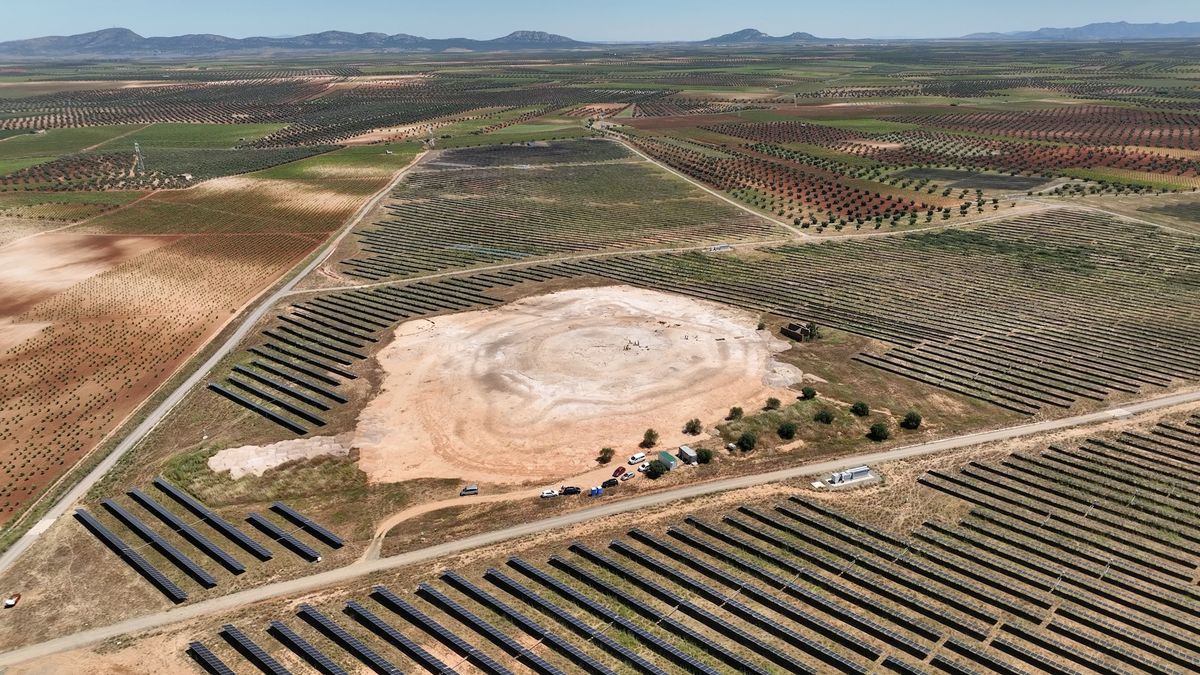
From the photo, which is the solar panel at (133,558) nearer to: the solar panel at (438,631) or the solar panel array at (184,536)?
the solar panel array at (184,536)

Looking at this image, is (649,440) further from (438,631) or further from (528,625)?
(438,631)

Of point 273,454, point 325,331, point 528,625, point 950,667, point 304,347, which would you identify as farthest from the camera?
point 325,331

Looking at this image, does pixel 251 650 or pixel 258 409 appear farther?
pixel 258 409

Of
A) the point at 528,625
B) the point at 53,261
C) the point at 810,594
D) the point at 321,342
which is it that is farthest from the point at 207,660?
the point at 53,261

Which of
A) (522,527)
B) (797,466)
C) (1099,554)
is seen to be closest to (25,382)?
(522,527)

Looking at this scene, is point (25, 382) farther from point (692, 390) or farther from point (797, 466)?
point (797, 466)

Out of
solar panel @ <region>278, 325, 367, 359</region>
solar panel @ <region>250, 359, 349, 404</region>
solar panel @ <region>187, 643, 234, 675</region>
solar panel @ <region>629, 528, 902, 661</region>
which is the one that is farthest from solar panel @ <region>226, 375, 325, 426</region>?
solar panel @ <region>629, 528, 902, 661</region>
